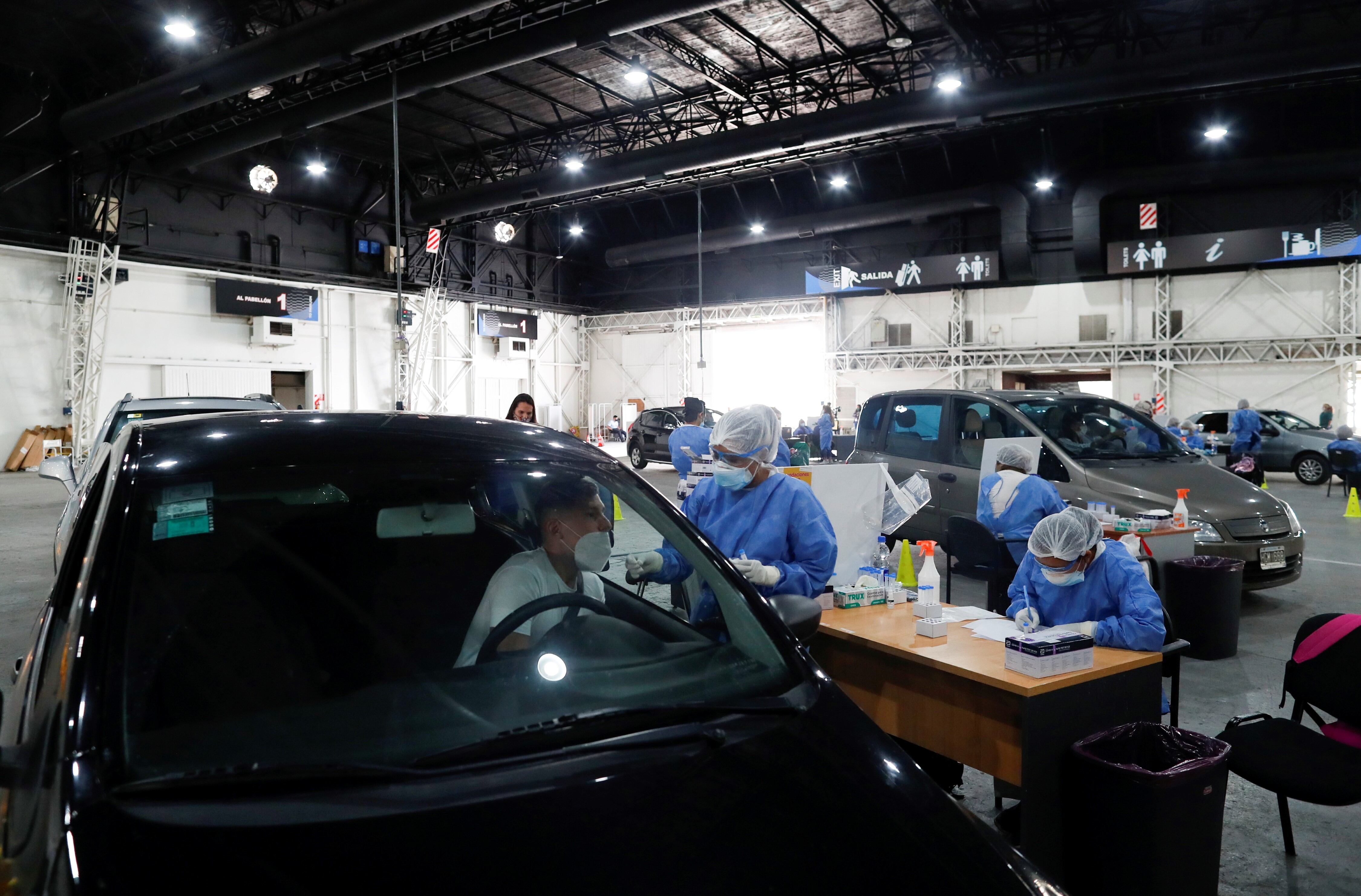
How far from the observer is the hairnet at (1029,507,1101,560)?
140 inches

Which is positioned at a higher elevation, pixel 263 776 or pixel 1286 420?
pixel 1286 420

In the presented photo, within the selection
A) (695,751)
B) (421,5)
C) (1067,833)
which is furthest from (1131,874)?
(421,5)

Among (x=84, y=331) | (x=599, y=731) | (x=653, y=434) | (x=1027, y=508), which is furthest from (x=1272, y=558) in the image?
(x=84, y=331)

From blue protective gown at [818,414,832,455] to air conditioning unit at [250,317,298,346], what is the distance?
1306 centimetres

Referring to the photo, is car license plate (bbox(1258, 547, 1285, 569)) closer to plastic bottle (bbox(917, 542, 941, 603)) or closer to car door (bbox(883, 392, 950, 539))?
car door (bbox(883, 392, 950, 539))

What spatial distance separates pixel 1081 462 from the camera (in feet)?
22.0

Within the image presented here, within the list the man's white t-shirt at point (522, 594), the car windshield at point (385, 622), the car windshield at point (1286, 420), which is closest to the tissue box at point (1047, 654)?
the car windshield at point (385, 622)

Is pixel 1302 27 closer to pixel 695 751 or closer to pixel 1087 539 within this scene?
pixel 1087 539

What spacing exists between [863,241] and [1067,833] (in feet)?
74.7

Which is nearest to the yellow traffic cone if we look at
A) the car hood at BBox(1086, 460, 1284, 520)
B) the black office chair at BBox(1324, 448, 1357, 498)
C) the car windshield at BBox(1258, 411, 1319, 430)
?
the car hood at BBox(1086, 460, 1284, 520)

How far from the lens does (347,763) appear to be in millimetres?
1295

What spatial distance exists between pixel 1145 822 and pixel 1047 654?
1.74 feet

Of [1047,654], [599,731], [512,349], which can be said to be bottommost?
[1047,654]

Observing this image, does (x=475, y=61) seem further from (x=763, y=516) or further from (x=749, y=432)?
(x=763, y=516)
